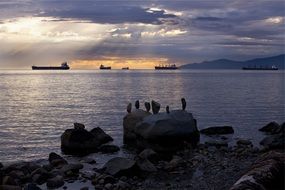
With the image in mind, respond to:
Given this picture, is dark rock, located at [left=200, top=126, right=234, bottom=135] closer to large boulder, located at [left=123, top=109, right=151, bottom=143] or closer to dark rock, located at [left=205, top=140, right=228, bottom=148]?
dark rock, located at [left=205, top=140, right=228, bottom=148]

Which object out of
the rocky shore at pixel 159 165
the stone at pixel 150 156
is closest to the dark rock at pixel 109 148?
the rocky shore at pixel 159 165

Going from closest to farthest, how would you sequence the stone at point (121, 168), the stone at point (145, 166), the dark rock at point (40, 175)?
the dark rock at point (40, 175)
the stone at point (121, 168)
the stone at point (145, 166)

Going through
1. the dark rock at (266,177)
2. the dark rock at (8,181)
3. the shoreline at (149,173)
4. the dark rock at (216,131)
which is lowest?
the dark rock at (216,131)

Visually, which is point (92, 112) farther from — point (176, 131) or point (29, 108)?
point (176, 131)

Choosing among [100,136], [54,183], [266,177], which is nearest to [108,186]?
[54,183]

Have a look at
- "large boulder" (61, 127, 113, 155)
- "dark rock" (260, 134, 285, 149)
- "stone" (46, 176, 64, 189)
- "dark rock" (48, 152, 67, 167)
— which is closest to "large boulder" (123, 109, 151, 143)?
"large boulder" (61, 127, 113, 155)

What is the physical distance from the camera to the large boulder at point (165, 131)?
27797mm

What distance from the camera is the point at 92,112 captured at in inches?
1975

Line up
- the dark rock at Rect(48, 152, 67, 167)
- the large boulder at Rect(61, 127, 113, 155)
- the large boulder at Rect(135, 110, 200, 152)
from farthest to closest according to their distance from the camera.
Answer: the large boulder at Rect(135, 110, 200, 152) < the large boulder at Rect(61, 127, 113, 155) < the dark rock at Rect(48, 152, 67, 167)

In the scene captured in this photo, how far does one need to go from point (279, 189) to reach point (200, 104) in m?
42.7

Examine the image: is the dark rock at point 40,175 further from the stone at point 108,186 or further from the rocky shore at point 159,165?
the stone at point 108,186

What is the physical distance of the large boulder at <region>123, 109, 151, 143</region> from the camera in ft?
99.1

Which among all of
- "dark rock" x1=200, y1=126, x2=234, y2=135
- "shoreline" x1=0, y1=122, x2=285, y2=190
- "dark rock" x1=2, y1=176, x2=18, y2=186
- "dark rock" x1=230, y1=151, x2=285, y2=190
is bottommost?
"dark rock" x1=200, y1=126, x2=234, y2=135

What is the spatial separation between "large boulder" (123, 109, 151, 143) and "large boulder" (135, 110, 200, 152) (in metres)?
1.49
